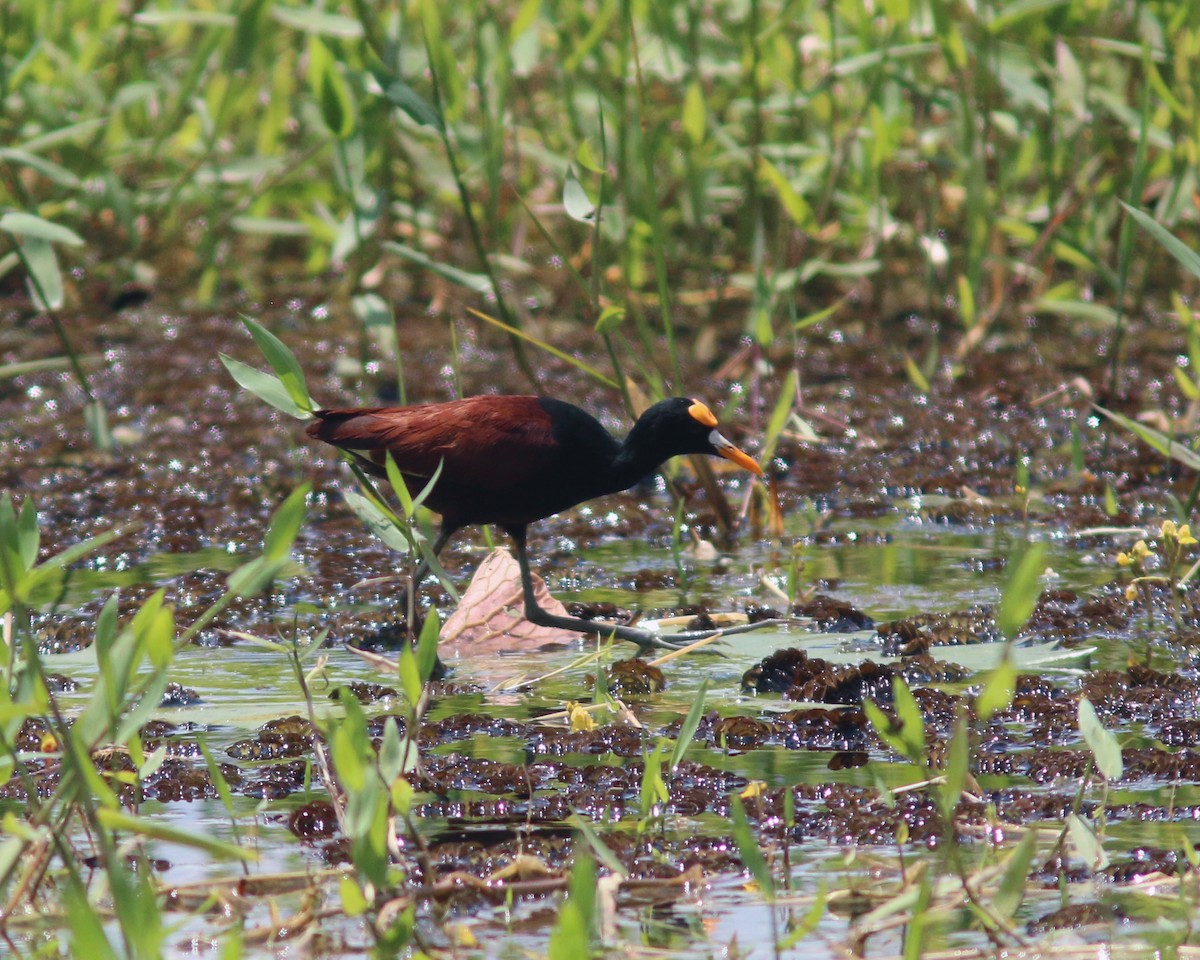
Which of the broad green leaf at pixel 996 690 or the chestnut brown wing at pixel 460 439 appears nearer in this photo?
the broad green leaf at pixel 996 690

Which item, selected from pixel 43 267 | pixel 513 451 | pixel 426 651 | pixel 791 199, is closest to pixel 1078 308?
pixel 791 199

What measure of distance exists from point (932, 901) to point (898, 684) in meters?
0.33

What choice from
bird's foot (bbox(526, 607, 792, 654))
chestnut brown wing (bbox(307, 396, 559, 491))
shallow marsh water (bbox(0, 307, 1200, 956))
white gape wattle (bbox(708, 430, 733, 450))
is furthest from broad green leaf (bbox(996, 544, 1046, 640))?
white gape wattle (bbox(708, 430, 733, 450))

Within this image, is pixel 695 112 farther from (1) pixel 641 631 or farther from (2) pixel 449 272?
(1) pixel 641 631

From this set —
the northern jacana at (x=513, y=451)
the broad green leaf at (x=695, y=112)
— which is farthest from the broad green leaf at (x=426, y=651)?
the broad green leaf at (x=695, y=112)

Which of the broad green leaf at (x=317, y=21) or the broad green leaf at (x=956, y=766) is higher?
the broad green leaf at (x=317, y=21)

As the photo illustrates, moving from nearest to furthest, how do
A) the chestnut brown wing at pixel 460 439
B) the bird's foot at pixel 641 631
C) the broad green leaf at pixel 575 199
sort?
the broad green leaf at pixel 575 199
the bird's foot at pixel 641 631
the chestnut brown wing at pixel 460 439

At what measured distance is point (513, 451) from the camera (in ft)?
15.7

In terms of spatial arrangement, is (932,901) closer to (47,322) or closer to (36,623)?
(36,623)

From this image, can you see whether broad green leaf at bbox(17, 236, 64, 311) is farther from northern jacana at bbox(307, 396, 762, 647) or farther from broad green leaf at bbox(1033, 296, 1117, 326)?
broad green leaf at bbox(1033, 296, 1117, 326)

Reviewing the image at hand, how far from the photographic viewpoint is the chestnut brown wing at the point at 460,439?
4.79 meters

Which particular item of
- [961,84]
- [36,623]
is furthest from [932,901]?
[961,84]

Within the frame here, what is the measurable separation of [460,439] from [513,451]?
0.15 meters

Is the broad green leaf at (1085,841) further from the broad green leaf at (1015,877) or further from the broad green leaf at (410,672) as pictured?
the broad green leaf at (410,672)
